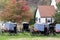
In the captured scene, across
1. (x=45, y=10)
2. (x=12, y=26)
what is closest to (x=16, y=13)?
(x=12, y=26)

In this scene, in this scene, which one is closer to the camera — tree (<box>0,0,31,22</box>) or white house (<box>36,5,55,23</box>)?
tree (<box>0,0,31,22</box>)

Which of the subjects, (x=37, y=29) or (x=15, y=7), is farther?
(x=15, y=7)

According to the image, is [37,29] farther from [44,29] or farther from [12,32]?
[12,32]

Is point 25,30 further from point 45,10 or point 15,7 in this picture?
point 45,10

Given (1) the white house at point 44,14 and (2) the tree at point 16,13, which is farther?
(1) the white house at point 44,14

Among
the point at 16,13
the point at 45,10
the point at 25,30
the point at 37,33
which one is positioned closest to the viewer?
the point at 37,33

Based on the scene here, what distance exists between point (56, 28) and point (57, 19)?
9413mm

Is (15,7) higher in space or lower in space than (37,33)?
higher

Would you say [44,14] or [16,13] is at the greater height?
[16,13]

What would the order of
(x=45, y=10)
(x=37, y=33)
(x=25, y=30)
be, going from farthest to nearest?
1. (x=45, y=10)
2. (x=25, y=30)
3. (x=37, y=33)

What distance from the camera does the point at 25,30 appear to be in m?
33.6

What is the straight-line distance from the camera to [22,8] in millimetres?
39781

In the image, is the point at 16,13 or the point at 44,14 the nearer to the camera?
the point at 16,13

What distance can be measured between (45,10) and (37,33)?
25825mm
